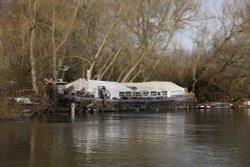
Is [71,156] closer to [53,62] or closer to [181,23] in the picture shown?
[53,62]

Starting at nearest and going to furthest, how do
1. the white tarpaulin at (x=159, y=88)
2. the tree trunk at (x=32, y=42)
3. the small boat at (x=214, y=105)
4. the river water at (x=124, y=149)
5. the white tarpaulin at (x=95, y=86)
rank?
the river water at (x=124, y=149) → the tree trunk at (x=32, y=42) → the white tarpaulin at (x=95, y=86) → the white tarpaulin at (x=159, y=88) → the small boat at (x=214, y=105)

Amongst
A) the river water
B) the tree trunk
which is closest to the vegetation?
the tree trunk

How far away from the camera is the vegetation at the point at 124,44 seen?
52.6 meters

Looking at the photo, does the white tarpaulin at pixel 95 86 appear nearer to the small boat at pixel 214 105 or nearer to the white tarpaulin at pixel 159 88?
the white tarpaulin at pixel 159 88

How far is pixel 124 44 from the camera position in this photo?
67500 millimetres

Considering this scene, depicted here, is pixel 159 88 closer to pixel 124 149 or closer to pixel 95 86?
pixel 95 86

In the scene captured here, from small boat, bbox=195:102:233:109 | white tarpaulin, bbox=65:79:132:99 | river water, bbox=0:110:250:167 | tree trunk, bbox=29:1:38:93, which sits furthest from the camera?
small boat, bbox=195:102:233:109

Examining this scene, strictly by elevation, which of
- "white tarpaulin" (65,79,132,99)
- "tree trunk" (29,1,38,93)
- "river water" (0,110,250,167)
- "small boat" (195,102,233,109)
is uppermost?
"tree trunk" (29,1,38,93)

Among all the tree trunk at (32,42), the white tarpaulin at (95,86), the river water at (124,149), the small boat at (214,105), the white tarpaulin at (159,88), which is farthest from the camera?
the small boat at (214,105)

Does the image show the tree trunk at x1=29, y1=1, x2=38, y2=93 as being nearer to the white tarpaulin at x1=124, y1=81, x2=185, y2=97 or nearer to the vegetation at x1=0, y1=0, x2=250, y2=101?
the vegetation at x1=0, y1=0, x2=250, y2=101

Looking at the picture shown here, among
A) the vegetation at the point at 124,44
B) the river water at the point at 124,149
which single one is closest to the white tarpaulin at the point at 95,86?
the vegetation at the point at 124,44

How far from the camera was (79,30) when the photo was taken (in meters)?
62.6

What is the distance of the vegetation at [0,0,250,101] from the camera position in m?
52.6

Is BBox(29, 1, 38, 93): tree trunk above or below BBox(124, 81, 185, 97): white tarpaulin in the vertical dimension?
above
